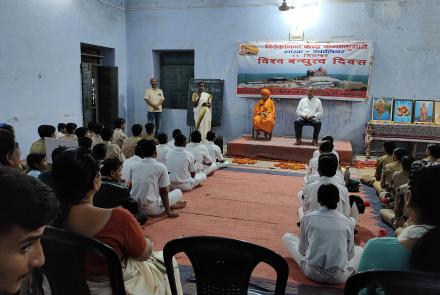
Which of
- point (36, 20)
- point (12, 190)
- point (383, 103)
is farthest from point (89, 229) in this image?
point (383, 103)

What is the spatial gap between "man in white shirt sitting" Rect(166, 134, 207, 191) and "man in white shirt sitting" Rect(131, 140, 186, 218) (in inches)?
33.5

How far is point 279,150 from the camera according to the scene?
22.2 ft

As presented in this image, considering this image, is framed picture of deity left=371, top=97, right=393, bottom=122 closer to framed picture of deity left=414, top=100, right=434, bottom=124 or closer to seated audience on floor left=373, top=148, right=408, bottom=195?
framed picture of deity left=414, top=100, right=434, bottom=124

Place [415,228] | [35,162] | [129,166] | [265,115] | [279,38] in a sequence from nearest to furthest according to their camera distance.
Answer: [415,228], [35,162], [129,166], [265,115], [279,38]

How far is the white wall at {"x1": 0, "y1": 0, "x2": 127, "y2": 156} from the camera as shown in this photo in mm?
5461

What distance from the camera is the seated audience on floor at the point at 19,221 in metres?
0.75

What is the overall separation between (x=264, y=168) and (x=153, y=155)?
9.52ft

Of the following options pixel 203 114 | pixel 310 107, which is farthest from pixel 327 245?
pixel 203 114

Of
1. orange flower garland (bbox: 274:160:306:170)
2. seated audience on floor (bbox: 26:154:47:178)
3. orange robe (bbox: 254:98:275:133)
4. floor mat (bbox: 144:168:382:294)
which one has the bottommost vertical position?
floor mat (bbox: 144:168:382:294)

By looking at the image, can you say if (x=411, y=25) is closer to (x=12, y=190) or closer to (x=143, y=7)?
(x=143, y=7)

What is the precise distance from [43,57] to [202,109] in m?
3.13

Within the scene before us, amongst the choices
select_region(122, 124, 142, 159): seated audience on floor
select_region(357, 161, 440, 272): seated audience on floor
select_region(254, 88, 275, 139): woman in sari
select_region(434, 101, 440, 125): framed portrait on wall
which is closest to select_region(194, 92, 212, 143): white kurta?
select_region(254, 88, 275, 139): woman in sari

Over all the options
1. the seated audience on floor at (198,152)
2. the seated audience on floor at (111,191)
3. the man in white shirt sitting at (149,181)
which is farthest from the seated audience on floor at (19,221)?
the seated audience on floor at (198,152)

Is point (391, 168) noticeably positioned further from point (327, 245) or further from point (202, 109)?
point (202, 109)
